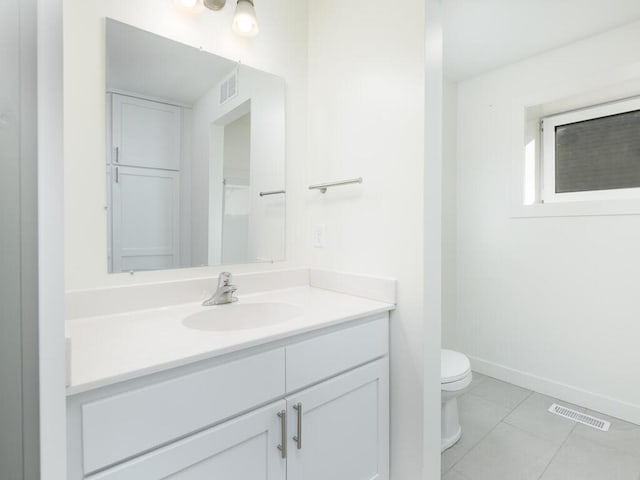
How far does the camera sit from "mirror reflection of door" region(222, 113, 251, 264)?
1603 mm

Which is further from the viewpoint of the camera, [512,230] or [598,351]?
[512,230]

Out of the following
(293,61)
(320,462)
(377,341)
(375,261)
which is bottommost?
(320,462)

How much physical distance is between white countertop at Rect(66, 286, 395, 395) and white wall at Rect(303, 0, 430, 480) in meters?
0.21

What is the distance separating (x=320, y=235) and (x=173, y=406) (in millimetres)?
1094

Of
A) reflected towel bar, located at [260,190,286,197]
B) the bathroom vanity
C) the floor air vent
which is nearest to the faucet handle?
the bathroom vanity

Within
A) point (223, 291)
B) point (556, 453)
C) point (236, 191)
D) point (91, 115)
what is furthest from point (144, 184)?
point (556, 453)

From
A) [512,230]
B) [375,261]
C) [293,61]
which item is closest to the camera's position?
[375,261]

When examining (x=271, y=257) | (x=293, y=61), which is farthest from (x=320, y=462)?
(x=293, y=61)

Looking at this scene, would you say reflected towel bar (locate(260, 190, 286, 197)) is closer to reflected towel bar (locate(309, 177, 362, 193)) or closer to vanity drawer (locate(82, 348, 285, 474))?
reflected towel bar (locate(309, 177, 362, 193))

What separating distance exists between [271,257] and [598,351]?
215cm

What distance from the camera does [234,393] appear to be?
0.95 metres

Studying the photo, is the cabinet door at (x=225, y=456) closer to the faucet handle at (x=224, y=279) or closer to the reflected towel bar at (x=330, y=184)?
the faucet handle at (x=224, y=279)

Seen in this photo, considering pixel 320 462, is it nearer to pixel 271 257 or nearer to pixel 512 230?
pixel 271 257

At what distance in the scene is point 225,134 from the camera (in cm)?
159
